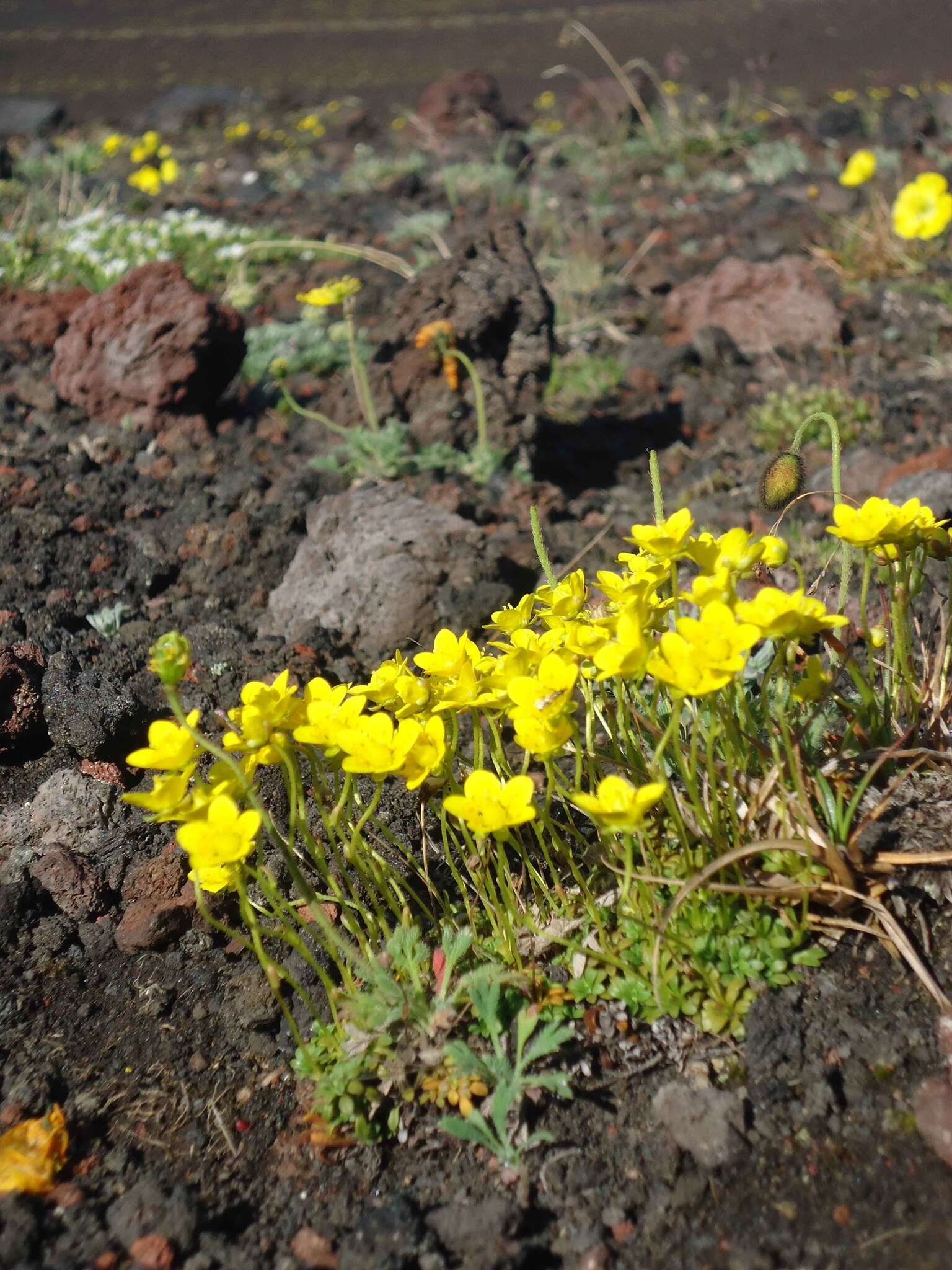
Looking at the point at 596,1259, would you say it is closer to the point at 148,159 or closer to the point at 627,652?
the point at 627,652

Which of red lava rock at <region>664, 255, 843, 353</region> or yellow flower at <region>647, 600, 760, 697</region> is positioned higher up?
yellow flower at <region>647, 600, 760, 697</region>

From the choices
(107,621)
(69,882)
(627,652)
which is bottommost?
(69,882)

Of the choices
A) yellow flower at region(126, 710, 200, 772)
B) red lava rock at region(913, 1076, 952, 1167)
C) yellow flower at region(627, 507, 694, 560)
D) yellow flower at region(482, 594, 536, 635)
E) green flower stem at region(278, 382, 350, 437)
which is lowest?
red lava rock at region(913, 1076, 952, 1167)

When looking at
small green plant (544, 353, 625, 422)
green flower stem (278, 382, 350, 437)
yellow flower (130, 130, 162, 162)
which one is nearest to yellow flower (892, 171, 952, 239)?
small green plant (544, 353, 625, 422)

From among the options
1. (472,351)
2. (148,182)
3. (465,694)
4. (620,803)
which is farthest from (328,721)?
(148,182)

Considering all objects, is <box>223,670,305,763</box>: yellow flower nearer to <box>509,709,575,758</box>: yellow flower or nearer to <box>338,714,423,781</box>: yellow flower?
<box>338,714,423,781</box>: yellow flower

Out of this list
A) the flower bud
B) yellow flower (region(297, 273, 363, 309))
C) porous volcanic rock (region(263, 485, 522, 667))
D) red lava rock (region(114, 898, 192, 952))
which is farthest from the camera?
yellow flower (region(297, 273, 363, 309))
